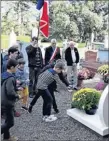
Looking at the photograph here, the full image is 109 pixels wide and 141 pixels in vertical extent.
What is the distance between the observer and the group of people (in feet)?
11.0

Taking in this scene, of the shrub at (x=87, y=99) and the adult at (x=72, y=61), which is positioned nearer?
the shrub at (x=87, y=99)

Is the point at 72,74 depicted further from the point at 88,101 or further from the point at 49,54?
the point at 88,101

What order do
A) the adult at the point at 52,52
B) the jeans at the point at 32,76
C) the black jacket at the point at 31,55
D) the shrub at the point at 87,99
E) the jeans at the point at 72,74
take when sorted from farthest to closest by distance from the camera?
the jeans at the point at 72,74 → the adult at the point at 52,52 → the jeans at the point at 32,76 → the black jacket at the point at 31,55 → the shrub at the point at 87,99

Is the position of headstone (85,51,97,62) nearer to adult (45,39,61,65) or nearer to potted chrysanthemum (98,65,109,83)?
potted chrysanthemum (98,65,109,83)

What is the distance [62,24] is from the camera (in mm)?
23922

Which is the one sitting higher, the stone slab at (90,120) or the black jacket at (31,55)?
the black jacket at (31,55)

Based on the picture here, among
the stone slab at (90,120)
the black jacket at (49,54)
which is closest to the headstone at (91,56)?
the black jacket at (49,54)

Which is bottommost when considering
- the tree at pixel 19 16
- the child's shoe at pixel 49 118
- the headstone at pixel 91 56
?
the child's shoe at pixel 49 118

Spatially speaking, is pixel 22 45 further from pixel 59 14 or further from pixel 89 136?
pixel 59 14

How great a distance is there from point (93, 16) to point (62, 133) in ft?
67.6

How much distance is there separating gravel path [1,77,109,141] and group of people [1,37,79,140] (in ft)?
0.58

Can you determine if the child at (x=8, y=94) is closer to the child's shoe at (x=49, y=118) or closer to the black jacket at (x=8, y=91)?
the black jacket at (x=8, y=91)

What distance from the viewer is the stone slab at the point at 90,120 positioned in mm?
3730

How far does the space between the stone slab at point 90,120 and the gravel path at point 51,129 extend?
8cm
